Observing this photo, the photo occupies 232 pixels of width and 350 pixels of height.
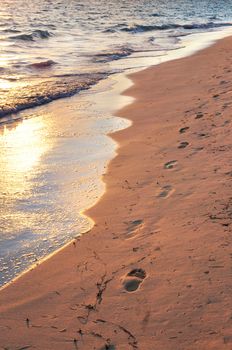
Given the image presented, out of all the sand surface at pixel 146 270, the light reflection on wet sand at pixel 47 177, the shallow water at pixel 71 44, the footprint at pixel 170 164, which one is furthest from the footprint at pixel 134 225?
the shallow water at pixel 71 44

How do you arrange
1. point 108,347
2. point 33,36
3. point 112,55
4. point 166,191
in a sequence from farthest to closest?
point 33,36
point 112,55
point 166,191
point 108,347

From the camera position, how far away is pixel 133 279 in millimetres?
3223

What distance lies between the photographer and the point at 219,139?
564 cm

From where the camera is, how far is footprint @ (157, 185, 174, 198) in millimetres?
4453

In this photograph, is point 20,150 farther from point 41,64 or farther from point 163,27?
point 163,27

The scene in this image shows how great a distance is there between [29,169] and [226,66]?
7382 millimetres

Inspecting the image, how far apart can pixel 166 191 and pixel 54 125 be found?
12.3ft

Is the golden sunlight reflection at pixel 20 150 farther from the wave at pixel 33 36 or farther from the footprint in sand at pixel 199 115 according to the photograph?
the wave at pixel 33 36

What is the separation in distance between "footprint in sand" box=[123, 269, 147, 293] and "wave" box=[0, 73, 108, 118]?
6.04 meters

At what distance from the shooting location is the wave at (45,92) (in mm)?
9172

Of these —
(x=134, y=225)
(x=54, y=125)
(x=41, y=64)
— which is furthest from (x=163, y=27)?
(x=134, y=225)

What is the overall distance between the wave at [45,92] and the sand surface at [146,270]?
13.5 ft

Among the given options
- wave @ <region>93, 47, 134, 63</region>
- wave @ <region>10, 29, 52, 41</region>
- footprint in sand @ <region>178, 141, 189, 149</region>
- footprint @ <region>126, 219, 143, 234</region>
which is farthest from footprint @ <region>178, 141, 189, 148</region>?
wave @ <region>10, 29, 52, 41</region>

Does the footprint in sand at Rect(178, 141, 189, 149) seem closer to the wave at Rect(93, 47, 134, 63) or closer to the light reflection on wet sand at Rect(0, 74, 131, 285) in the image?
the light reflection on wet sand at Rect(0, 74, 131, 285)
